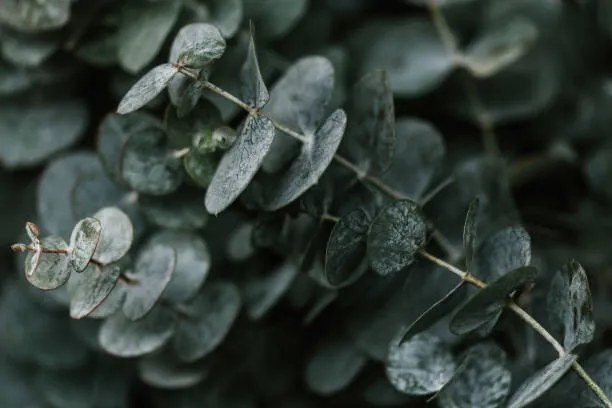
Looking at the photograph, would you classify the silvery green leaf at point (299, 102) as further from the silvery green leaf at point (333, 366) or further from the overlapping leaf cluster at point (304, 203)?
the silvery green leaf at point (333, 366)

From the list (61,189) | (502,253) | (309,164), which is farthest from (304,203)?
(61,189)

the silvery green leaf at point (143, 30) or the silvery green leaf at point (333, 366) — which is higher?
the silvery green leaf at point (143, 30)

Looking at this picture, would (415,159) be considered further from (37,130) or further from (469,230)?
(37,130)

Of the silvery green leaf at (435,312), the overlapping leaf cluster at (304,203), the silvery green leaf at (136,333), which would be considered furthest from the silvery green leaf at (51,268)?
the silvery green leaf at (435,312)

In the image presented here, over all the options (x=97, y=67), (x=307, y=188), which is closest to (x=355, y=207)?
(x=307, y=188)

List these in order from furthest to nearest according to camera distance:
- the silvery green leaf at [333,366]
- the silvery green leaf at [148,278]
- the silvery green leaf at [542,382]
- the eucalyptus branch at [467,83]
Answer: the eucalyptus branch at [467,83] < the silvery green leaf at [333,366] < the silvery green leaf at [148,278] < the silvery green leaf at [542,382]

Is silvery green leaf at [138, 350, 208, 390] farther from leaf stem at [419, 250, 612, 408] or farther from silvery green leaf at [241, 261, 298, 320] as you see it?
leaf stem at [419, 250, 612, 408]

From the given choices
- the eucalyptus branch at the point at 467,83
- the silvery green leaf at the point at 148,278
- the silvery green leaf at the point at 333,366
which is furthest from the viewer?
the eucalyptus branch at the point at 467,83
